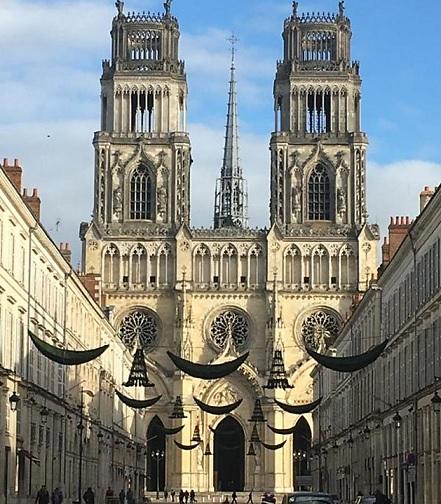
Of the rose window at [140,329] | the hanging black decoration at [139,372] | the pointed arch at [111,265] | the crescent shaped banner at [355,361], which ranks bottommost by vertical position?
the crescent shaped banner at [355,361]

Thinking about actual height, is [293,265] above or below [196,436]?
above

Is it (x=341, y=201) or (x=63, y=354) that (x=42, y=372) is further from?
(x=341, y=201)

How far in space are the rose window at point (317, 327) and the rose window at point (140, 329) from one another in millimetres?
12791

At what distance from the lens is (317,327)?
116875 mm

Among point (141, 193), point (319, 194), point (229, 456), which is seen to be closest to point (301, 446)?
point (229, 456)

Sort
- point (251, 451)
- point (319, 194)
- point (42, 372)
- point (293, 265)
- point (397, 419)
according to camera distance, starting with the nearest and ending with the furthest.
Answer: point (397, 419), point (42, 372), point (251, 451), point (293, 265), point (319, 194)

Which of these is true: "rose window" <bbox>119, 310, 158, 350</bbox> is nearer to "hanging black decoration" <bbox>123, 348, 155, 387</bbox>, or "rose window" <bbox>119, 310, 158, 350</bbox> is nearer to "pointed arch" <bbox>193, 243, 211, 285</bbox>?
"pointed arch" <bbox>193, 243, 211, 285</bbox>

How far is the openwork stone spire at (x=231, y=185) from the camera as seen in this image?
559 feet

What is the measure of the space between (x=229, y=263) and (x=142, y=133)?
45.8 feet

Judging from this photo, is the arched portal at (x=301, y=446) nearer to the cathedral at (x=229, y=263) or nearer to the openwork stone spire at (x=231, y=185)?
the cathedral at (x=229, y=263)

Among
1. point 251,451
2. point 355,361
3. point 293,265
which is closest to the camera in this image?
point 355,361

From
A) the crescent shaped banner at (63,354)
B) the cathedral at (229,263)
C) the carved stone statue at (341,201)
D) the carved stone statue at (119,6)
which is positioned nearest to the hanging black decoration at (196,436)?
the cathedral at (229,263)

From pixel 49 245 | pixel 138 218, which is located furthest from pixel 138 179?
pixel 49 245

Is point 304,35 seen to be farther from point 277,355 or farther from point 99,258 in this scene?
point 277,355
